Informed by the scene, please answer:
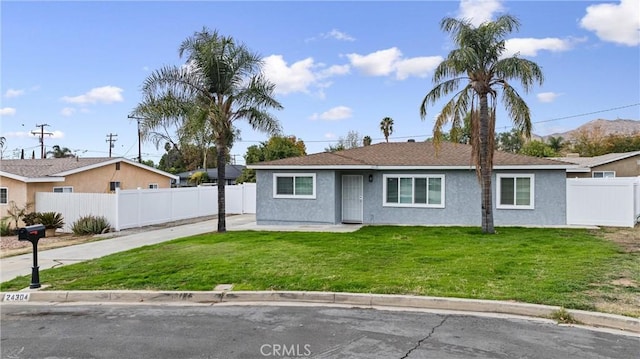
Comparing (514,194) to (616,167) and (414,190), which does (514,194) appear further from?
(616,167)

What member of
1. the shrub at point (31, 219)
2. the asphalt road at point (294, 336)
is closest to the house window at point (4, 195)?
the shrub at point (31, 219)

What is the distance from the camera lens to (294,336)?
566 cm

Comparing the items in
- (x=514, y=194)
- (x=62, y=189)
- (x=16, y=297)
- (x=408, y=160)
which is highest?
(x=408, y=160)

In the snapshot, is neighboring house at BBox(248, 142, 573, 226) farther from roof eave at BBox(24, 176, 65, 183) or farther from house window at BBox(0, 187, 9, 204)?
house window at BBox(0, 187, 9, 204)

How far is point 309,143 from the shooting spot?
209 ft

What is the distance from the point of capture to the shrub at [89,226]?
1809cm

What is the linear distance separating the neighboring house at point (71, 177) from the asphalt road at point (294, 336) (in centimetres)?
1572

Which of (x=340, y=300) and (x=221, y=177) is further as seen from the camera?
(x=221, y=177)

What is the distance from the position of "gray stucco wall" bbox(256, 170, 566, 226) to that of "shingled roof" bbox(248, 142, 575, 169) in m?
0.41

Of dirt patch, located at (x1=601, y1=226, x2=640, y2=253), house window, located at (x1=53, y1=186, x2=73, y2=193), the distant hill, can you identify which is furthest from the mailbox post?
the distant hill

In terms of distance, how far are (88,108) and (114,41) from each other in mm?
21154

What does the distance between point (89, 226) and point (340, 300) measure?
14567 mm

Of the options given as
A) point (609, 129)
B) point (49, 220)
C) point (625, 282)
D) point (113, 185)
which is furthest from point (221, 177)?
point (609, 129)

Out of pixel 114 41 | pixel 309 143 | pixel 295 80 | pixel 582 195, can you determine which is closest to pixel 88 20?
pixel 114 41
